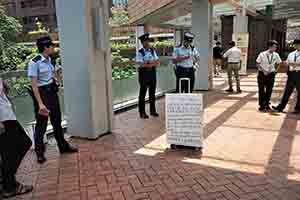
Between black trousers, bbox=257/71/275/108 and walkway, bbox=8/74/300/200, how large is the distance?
3.57 feet

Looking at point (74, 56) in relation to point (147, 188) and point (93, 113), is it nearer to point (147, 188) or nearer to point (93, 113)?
point (93, 113)

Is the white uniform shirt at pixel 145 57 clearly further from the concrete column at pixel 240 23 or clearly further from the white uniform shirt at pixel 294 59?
the concrete column at pixel 240 23

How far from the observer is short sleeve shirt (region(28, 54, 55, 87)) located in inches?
136

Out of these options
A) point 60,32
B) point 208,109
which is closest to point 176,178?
point 60,32

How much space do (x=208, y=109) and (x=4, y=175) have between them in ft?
14.3

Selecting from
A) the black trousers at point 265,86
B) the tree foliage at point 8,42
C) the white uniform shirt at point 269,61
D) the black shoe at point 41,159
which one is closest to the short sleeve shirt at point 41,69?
the black shoe at point 41,159

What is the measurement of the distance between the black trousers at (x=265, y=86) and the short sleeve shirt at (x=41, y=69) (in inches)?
165

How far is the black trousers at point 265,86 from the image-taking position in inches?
241

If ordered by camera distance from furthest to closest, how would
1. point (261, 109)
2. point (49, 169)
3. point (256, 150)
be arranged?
1. point (261, 109)
2. point (256, 150)
3. point (49, 169)

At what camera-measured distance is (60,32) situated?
445 cm

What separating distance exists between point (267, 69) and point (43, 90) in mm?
4225

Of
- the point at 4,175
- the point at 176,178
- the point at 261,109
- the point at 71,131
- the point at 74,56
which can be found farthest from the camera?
the point at 261,109

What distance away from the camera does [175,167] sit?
3.50 m

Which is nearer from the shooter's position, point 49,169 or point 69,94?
point 49,169
